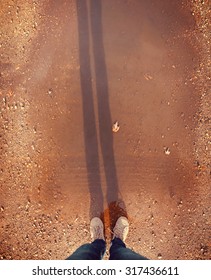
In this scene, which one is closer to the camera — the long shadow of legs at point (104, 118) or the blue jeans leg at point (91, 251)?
the blue jeans leg at point (91, 251)

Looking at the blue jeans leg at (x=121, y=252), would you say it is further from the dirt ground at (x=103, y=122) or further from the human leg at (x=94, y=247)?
the dirt ground at (x=103, y=122)

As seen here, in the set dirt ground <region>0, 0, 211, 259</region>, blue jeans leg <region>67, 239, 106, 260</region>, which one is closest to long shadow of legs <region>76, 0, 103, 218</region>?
dirt ground <region>0, 0, 211, 259</region>

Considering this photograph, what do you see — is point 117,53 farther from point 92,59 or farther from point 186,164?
point 186,164

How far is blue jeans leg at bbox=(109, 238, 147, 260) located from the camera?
7.23 ft

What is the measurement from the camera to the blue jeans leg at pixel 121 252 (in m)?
2.20

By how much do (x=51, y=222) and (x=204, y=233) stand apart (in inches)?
50.6

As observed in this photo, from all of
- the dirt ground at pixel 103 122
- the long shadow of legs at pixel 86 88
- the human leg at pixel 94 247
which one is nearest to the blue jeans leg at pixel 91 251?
the human leg at pixel 94 247

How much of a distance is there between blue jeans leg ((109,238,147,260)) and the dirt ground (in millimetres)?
230

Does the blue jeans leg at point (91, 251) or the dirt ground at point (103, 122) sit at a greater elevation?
the dirt ground at point (103, 122)

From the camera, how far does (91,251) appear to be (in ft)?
7.45

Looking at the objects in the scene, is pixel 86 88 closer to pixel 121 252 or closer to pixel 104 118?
pixel 104 118

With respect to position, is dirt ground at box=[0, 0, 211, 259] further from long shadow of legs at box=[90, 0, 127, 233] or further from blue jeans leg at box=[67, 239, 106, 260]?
blue jeans leg at box=[67, 239, 106, 260]

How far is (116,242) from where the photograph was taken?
2404mm
